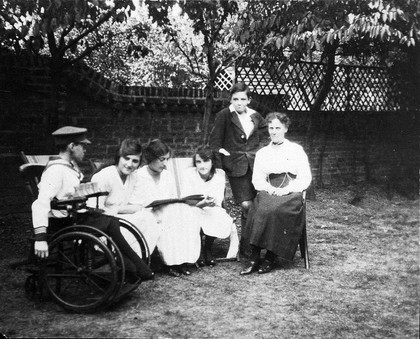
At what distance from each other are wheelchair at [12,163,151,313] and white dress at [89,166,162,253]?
1.29 ft

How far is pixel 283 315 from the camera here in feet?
11.6

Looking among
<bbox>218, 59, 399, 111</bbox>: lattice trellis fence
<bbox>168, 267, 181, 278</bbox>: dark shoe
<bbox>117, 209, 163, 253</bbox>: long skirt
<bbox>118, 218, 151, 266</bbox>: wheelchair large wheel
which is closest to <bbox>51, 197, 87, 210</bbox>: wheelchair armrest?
<bbox>118, 218, 151, 266</bbox>: wheelchair large wheel

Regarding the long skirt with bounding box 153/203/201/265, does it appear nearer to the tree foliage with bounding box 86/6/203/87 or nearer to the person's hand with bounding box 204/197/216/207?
the person's hand with bounding box 204/197/216/207

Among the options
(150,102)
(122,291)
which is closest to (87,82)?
(150,102)

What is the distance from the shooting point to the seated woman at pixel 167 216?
447 centimetres

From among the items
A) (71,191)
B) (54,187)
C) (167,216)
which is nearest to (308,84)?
(167,216)

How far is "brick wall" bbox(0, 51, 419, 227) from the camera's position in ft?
18.4

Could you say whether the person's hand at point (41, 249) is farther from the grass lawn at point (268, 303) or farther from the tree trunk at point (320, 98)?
the tree trunk at point (320, 98)

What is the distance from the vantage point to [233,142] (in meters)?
5.25

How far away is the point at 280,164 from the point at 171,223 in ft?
3.79

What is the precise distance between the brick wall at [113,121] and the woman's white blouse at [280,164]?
2158mm

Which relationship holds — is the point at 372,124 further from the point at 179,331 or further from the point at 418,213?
the point at 179,331

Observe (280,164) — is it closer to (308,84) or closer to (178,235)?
(178,235)

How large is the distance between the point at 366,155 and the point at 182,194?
5.21 meters
